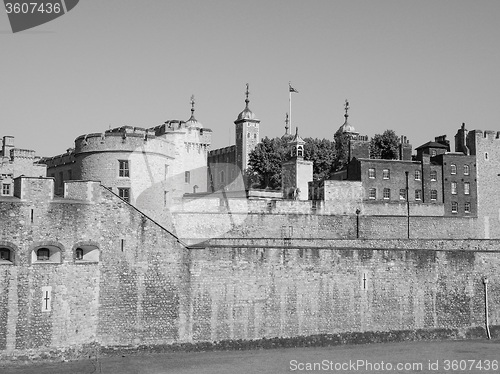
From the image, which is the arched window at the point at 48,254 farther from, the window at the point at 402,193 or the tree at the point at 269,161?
the tree at the point at 269,161

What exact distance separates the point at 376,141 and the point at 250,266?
43.3 m

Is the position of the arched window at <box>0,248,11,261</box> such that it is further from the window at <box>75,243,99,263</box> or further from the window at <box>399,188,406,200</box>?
the window at <box>399,188,406,200</box>

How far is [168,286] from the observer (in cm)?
2947

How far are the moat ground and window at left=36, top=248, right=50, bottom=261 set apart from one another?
4.05 m

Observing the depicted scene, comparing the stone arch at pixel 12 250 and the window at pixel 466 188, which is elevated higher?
the window at pixel 466 188

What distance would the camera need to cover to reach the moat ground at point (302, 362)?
87.4 ft

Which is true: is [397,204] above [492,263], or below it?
above

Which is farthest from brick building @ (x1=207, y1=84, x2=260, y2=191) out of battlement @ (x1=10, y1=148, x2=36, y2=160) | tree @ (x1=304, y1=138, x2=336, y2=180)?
battlement @ (x1=10, y1=148, x2=36, y2=160)

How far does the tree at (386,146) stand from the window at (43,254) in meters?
47.7

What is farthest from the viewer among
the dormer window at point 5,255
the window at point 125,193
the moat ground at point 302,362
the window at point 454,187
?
the window at point 454,187

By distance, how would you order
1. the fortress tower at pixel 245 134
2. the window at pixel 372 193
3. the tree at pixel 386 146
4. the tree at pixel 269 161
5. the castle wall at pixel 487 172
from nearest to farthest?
1. the window at pixel 372 193
2. the castle wall at pixel 487 172
3. the tree at pixel 386 146
4. the tree at pixel 269 161
5. the fortress tower at pixel 245 134

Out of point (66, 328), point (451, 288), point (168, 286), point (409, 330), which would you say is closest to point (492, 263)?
point (451, 288)

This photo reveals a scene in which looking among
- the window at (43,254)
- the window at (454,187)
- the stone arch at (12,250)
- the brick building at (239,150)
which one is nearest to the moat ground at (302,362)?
the stone arch at (12,250)

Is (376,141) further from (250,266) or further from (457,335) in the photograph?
(250,266)
